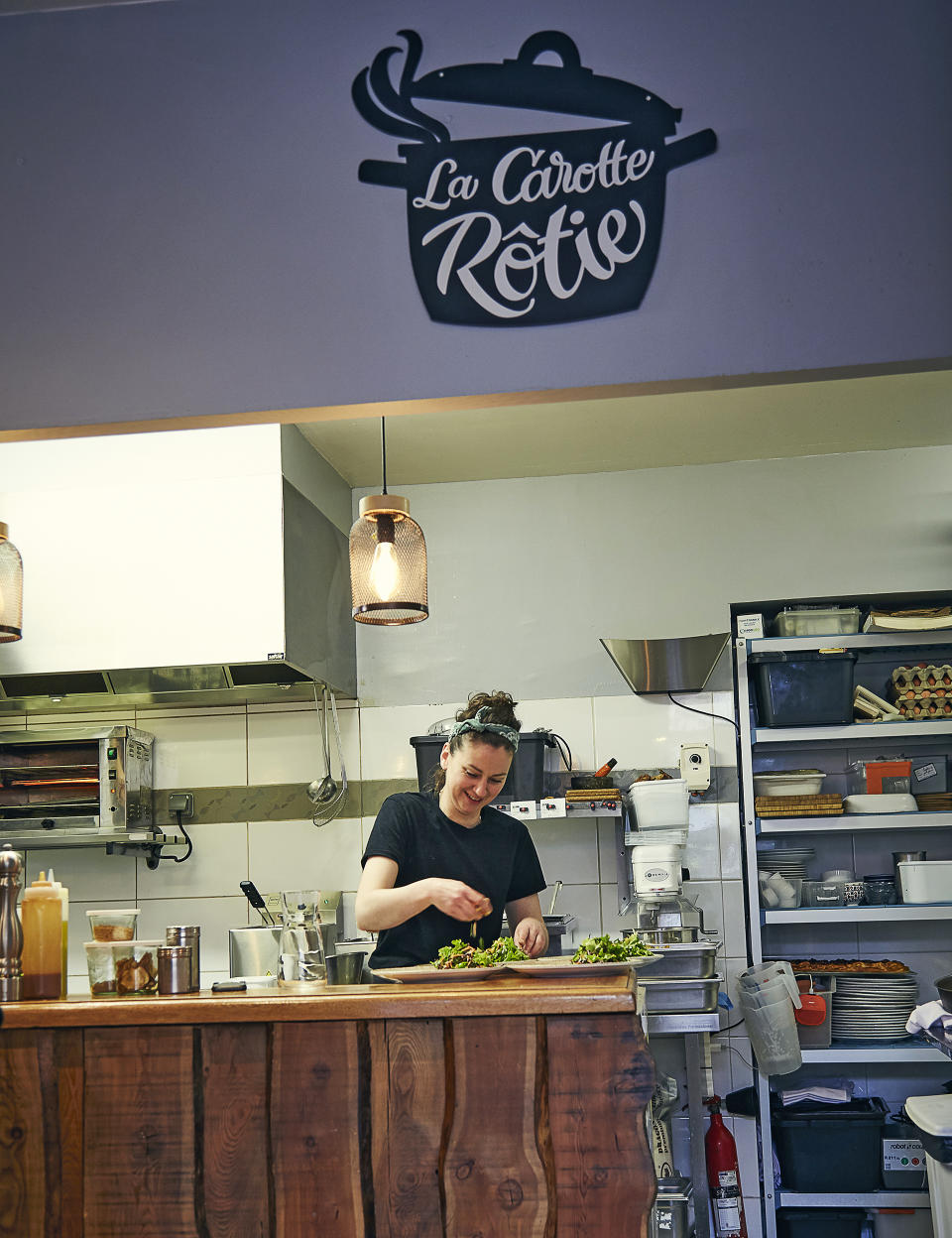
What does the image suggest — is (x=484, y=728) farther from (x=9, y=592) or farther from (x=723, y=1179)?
(x=723, y=1179)

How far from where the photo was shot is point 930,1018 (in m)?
3.63

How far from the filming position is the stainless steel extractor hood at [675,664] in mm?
4980

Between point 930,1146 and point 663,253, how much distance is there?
9.27ft

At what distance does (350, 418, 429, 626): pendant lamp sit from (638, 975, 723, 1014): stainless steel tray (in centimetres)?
154

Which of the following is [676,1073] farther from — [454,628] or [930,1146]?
[454,628]

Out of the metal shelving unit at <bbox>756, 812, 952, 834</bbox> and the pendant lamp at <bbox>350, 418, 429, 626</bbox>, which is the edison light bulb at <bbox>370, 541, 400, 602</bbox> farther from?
the metal shelving unit at <bbox>756, 812, 952, 834</bbox>

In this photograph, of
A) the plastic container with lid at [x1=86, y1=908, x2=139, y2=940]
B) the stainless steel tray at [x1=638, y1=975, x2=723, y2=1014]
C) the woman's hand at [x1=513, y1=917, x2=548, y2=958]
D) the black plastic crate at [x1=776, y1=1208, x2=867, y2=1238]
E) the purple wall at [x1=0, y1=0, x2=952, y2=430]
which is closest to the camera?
the purple wall at [x1=0, y1=0, x2=952, y2=430]

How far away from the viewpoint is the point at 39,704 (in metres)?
4.86

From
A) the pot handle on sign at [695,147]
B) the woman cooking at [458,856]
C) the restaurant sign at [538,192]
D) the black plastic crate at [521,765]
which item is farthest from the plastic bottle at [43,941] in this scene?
the black plastic crate at [521,765]

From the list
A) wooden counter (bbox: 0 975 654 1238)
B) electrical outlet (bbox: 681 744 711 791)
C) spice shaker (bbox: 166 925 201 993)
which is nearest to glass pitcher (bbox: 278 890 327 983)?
spice shaker (bbox: 166 925 201 993)

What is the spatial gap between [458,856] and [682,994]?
112 cm

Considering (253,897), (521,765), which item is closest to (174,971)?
(253,897)

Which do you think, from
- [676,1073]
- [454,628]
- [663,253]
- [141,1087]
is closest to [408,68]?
→ [663,253]

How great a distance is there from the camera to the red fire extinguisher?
14.2 feet
